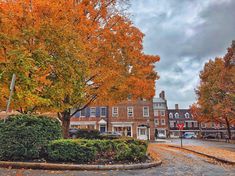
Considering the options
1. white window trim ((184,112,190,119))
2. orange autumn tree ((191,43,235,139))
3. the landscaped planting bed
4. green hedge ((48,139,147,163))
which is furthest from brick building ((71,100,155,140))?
white window trim ((184,112,190,119))

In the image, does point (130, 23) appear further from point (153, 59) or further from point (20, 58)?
point (20, 58)

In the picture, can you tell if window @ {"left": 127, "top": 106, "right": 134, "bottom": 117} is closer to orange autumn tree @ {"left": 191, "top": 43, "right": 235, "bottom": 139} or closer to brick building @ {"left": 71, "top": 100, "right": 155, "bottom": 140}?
brick building @ {"left": 71, "top": 100, "right": 155, "bottom": 140}

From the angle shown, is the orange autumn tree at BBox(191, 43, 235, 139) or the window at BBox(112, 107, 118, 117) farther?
the window at BBox(112, 107, 118, 117)

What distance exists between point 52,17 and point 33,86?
15.2ft

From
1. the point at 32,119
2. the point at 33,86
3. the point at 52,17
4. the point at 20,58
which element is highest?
the point at 52,17

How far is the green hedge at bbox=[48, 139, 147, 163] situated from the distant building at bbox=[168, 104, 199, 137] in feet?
300

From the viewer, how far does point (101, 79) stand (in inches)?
604

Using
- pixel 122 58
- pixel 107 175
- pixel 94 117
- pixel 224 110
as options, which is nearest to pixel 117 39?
pixel 122 58

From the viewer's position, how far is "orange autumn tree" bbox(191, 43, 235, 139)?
129 feet

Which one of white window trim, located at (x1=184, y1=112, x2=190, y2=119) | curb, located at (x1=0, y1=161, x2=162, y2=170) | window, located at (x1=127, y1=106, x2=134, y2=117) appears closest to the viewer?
curb, located at (x1=0, y1=161, x2=162, y2=170)

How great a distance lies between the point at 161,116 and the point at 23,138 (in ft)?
292

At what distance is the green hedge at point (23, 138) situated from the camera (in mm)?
10680

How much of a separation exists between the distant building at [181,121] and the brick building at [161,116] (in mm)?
7008

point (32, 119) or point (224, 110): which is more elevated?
point (224, 110)
